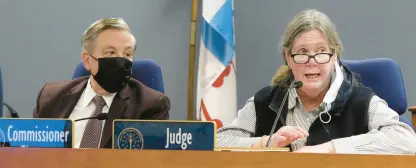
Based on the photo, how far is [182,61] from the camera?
3826 millimetres

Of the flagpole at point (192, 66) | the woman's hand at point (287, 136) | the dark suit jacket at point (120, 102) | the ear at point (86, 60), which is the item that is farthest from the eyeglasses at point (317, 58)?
the flagpole at point (192, 66)

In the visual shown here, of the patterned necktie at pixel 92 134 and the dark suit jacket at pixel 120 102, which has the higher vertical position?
the dark suit jacket at pixel 120 102

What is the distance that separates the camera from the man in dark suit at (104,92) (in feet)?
6.89

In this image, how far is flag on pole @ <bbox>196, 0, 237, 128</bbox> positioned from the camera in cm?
340

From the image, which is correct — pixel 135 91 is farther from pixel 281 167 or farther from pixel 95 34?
pixel 281 167

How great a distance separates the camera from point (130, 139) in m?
1.27

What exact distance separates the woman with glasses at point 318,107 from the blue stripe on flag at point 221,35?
4.29 ft

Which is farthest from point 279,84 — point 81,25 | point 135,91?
point 81,25

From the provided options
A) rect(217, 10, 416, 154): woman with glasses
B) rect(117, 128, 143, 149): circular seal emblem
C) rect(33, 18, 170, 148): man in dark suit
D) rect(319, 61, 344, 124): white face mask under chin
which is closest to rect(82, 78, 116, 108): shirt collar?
rect(33, 18, 170, 148): man in dark suit

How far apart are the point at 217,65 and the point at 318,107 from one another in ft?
4.78

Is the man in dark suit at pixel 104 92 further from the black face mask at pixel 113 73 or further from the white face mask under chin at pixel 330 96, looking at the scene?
the white face mask under chin at pixel 330 96

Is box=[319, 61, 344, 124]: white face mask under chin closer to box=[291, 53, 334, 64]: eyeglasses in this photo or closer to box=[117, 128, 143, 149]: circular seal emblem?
box=[291, 53, 334, 64]: eyeglasses

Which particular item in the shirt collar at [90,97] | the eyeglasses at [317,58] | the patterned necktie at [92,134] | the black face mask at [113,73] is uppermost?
the eyeglasses at [317,58]

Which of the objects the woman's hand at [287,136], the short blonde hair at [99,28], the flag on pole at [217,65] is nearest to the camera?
the woman's hand at [287,136]
